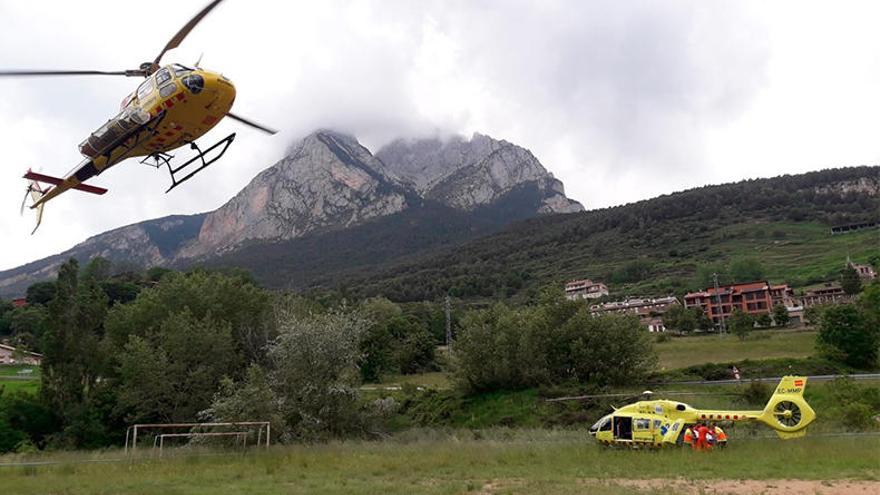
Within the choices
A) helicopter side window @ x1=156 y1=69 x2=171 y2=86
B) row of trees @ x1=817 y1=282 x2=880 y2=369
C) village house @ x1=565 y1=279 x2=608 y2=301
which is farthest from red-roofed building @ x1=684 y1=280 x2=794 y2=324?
helicopter side window @ x1=156 y1=69 x2=171 y2=86

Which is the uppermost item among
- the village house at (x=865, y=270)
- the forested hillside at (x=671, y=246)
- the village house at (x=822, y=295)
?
the forested hillside at (x=671, y=246)

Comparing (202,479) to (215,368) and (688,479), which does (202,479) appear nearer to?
(688,479)

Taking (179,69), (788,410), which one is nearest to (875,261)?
(788,410)

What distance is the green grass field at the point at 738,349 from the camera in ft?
157

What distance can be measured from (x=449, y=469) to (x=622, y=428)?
6408 millimetres

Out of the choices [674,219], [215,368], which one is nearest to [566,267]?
[674,219]

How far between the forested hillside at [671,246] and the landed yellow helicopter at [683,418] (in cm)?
9683

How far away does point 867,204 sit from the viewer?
160500 mm

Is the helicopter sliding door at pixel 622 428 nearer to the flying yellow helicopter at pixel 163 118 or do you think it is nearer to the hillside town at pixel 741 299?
the flying yellow helicopter at pixel 163 118

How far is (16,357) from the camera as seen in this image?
225ft

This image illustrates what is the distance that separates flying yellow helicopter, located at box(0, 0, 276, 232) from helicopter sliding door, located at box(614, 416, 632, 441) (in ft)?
45.9

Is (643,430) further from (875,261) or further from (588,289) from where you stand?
(875,261)

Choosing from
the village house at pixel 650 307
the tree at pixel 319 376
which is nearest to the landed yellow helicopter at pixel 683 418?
the tree at pixel 319 376

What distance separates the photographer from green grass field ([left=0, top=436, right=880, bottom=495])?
14773 millimetres
